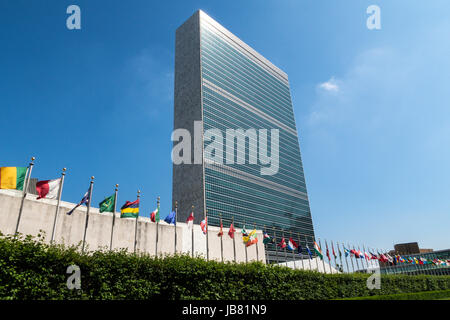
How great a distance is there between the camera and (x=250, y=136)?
134500mm

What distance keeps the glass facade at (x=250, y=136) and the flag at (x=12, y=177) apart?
276 feet

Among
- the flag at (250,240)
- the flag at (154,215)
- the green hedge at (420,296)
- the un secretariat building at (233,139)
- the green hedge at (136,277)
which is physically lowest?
the green hedge at (420,296)

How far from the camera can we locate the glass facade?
370 ft

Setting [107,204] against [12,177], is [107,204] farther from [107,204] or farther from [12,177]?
[12,177]

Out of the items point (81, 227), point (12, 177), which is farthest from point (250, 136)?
point (12, 177)

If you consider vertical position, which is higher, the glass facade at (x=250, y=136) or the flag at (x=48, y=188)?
the glass facade at (x=250, y=136)

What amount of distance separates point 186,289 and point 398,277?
35.4 m

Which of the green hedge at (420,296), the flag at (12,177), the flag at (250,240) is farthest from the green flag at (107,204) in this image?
the green hedge at (420,296)

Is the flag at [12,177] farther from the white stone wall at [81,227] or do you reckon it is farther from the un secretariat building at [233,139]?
the un secretariat building at [233,139]

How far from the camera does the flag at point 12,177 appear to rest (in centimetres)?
1834

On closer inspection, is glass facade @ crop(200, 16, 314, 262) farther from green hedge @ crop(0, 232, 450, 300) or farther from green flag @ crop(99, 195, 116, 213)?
green flag @ crop(99, 195, 116, 213)
